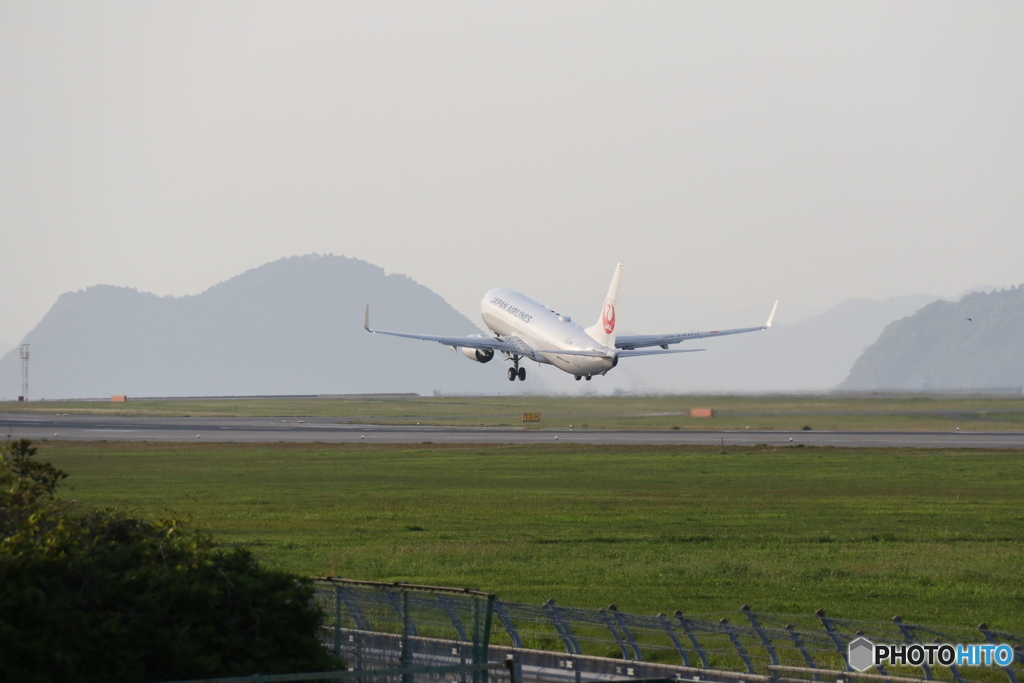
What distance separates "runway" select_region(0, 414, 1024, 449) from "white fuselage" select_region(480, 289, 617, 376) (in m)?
6.05

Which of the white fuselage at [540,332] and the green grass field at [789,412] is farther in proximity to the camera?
the white fuselage at [540,332]

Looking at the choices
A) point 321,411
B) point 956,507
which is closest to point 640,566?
point 956,507

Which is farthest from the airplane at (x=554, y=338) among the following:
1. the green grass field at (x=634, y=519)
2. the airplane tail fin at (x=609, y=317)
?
the green grass field at (x=634, y=519)

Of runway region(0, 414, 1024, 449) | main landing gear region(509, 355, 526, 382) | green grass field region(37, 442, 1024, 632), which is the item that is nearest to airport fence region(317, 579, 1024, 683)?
green grass field region(37, 442, 1024, 632)

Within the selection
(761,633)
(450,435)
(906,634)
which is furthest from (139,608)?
(450,435)

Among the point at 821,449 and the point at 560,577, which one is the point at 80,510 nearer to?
the point at 560,577

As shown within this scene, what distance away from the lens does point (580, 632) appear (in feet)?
92.7

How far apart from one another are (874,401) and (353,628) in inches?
3214

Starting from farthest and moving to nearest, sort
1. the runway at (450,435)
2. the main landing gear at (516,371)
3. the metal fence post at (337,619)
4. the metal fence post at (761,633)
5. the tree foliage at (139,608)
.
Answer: the main landing gear at (516,371)
the runway at (450,435)
the metal fence post at (761,633)
the metal fence post at (337,619)
the tree foliage at (139,608)

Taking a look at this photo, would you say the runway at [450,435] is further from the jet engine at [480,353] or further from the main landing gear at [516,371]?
the jet engine at [480,353]

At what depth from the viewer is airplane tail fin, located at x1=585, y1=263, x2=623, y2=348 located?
94500 millimetres

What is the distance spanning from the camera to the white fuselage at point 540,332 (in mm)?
94875

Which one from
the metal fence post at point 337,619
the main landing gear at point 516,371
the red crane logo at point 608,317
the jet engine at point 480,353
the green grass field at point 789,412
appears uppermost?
the red crane logo at point 608,317

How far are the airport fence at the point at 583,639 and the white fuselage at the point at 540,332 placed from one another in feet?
215
